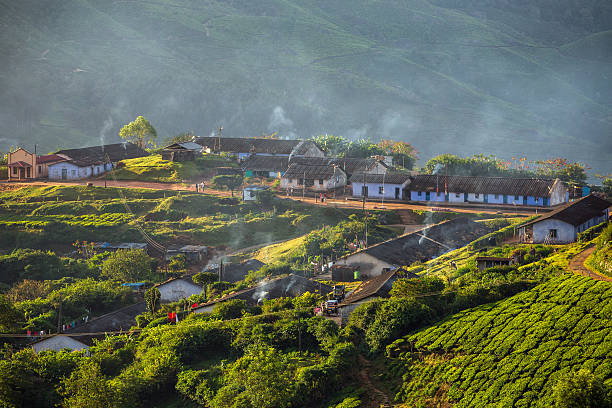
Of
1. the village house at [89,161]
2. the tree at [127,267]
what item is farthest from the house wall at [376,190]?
the village house at [89,161]

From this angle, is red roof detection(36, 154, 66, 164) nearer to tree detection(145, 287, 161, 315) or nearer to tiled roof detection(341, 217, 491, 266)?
tree detection(145, 287, 161, 315)

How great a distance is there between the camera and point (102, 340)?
A: 38219mm

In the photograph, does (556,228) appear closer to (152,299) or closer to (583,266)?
(583,266)

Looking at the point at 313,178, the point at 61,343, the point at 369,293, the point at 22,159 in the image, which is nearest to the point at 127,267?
the point at 61,343

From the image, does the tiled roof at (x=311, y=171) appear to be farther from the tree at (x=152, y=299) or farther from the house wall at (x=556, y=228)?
the tree at (x=152, y=299)

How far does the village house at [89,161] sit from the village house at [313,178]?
21.5 meters

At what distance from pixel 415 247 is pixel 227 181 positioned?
26994 mm

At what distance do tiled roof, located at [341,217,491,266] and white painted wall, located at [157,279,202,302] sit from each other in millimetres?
10481

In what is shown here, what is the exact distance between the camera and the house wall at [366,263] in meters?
45.6

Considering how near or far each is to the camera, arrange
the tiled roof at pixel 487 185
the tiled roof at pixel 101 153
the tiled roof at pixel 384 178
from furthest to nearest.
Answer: the tiled roof at pixel 101 153 → the tiled roof at pixel 384 178 → the tiled roof at pixel 487 185

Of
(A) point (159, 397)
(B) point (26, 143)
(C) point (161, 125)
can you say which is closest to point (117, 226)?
(A) point (159, 397)

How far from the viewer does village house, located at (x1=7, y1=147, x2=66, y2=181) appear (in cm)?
7481

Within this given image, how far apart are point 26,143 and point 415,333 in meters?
140

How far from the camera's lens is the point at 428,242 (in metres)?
52.9
